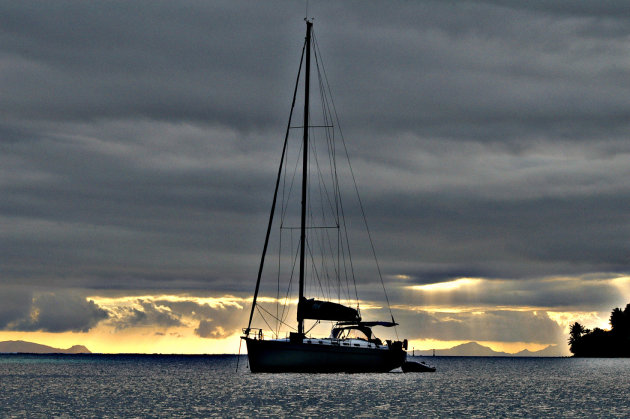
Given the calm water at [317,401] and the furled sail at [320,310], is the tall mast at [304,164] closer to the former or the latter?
the furled sail at [320,310]

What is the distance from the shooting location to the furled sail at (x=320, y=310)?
82875mm

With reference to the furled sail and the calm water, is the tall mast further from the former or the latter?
the calm water

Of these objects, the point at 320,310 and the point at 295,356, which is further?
the point at 320,310

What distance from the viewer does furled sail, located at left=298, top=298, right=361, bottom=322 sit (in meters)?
82.9

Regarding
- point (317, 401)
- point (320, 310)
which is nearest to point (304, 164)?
point (320, 310)

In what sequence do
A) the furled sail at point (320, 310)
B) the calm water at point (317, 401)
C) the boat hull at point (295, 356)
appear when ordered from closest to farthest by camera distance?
the calm water at point (317, 401) → the boat hull at point (295, 356) → the furled sail at point (320, 310)

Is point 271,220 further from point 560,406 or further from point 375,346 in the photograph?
point 560,406

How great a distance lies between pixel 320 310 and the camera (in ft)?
274

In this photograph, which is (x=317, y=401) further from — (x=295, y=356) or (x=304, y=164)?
(x=304, y=164)

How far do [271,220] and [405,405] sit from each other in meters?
25.0

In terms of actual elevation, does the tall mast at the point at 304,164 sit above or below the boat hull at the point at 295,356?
above

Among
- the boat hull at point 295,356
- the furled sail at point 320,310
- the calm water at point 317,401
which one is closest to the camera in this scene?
the calm water at point 317,401

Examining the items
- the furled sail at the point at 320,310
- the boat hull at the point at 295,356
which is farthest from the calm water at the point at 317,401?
the furled sail at the point at 320,310

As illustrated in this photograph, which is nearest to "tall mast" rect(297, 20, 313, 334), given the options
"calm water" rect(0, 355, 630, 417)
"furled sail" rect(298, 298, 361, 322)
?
"furled sail" rect(298, 298, 361, 322)
